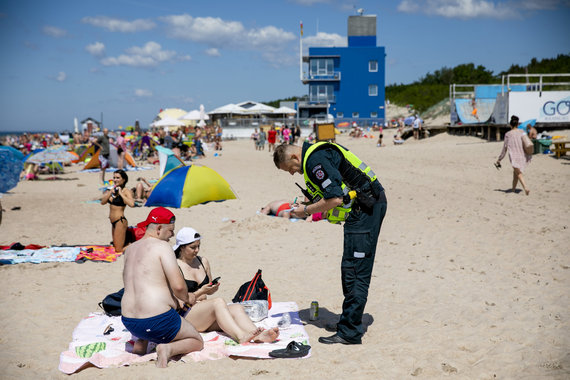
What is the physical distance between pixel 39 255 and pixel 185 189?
442 centimetres

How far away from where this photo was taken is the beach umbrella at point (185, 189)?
1113 cm

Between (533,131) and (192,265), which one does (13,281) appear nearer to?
(192,265)

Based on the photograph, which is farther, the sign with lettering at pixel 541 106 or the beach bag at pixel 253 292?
the sign with lettering at pixel 541 106

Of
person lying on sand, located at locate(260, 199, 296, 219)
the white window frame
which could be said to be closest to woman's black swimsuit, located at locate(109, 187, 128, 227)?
Answer: person lying on sand, located at locate(260, 199, 296, 219)

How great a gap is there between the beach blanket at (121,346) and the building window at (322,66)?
1852 inches

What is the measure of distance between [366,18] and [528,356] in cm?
5273

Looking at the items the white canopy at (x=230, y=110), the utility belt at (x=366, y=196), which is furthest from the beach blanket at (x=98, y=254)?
the white canopy at (x=230, y=110)

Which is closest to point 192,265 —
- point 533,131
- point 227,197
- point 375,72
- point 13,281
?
point 13,281

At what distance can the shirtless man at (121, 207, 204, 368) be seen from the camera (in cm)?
363

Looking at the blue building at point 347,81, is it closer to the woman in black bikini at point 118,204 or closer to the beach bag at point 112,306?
the woman in black bikini at point 118,204

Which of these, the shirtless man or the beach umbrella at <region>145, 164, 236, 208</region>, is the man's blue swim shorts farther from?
the beach umbrella at <region>145, 164, 236, 208</region>

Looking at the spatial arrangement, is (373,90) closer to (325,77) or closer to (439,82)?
(325,77)

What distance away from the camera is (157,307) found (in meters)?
3.62

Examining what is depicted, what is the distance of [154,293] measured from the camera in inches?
144
